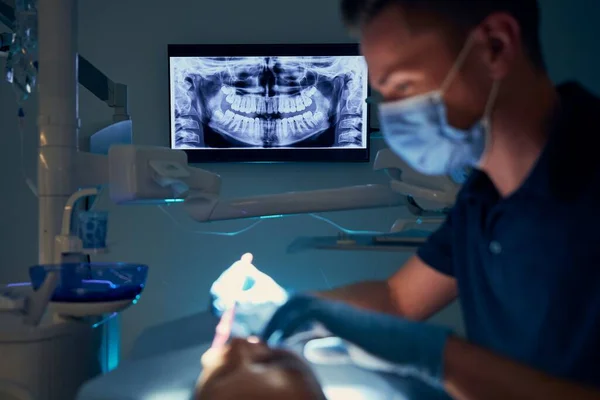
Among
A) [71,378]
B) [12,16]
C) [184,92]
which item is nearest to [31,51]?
[12,16]

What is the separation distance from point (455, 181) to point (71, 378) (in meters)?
1.06

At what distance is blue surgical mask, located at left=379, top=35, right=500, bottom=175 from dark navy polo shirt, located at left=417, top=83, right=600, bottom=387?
0.11 m

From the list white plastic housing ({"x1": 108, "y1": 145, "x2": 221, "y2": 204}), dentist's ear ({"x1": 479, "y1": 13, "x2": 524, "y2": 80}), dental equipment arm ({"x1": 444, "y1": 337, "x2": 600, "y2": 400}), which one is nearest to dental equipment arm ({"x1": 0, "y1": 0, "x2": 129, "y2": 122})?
white plastic housing ({"x1": 108, "y1": 145, "x2": 221, "y2": 204})

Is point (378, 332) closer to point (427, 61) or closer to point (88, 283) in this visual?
point (427, 61)

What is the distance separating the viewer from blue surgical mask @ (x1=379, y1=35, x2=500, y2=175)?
88 centimetres

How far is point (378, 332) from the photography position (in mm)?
832

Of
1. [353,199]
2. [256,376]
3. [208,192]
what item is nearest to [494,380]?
[256,376]

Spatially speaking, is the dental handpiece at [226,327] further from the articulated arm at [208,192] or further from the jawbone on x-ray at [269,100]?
the jawbone on x-ray at [269,100]

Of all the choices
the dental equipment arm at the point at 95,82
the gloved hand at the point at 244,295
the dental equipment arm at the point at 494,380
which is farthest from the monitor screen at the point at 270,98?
the dental equipment arm at the point at 494,380

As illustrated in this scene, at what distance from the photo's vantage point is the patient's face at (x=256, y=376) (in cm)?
93

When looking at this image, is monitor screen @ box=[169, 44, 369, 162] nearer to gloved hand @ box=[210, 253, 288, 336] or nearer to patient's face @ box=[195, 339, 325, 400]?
gloved hand @ box=[210, 253, 288, 336]

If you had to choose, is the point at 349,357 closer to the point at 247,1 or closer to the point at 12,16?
the point at 12,16

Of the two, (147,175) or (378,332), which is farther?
(147,175)

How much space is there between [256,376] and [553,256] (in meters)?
0.55
